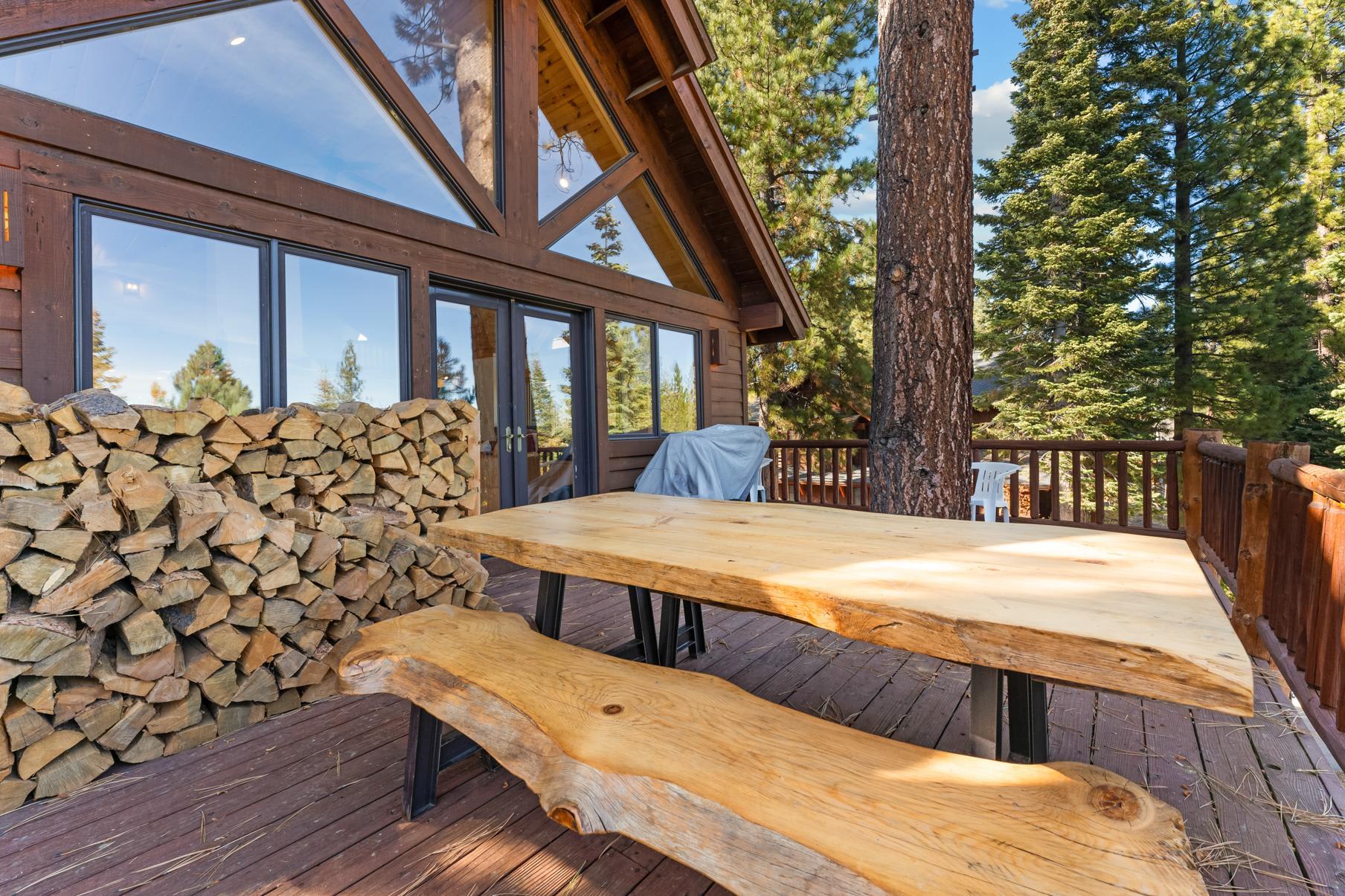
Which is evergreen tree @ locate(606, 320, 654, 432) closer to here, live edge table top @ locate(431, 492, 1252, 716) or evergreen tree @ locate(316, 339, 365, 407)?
evergreen tree @ locate(316, 339, 365, 407)

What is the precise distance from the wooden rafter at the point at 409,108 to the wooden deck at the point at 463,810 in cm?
313

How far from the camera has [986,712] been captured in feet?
3.90

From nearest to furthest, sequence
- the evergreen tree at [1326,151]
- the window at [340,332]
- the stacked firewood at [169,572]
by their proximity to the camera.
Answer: the stacked firewood at [169,572]
the window at [340,332]
the evergreen tree at [1326,151]

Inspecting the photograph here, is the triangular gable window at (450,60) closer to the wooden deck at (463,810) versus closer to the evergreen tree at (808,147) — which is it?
the wooden deck at (463,810)

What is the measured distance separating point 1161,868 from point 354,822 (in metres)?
1.66

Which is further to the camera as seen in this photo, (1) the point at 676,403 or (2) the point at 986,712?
(1) the point at 676,403

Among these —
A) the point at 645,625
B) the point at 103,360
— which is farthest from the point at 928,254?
the point at 103,360

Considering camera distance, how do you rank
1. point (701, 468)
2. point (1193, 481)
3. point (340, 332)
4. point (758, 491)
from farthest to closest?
point (758, 491)
point (701, 468)
point (1193, 481)
point (340, 332)

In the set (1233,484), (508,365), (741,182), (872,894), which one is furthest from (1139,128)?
(872,894)

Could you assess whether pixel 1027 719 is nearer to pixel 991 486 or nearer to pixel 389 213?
pixel 389 213

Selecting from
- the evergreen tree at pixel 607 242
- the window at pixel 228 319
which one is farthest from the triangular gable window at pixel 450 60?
the window at pixel 228 319

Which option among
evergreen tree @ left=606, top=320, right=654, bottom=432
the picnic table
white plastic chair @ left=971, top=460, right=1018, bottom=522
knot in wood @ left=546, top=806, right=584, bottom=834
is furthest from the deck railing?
knot in wood @ left=546, top=806, right=584, bottom=834

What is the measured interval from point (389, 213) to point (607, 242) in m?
1.90

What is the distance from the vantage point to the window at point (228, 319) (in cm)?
257
